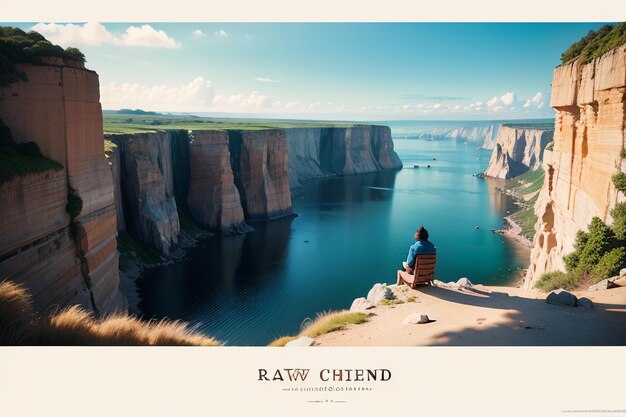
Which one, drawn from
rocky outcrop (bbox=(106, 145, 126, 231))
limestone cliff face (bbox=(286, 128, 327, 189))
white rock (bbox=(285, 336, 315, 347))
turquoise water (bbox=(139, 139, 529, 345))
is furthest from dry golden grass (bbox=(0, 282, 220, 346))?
limestone cliff face (bbox=(286, 128, 327, 189))

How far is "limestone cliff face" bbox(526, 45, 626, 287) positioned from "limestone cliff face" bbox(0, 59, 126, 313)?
12.8m

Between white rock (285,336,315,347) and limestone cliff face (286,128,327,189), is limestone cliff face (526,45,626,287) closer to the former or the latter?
white rock (285,336,315,347)

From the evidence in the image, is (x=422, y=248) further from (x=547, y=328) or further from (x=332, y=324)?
(x=547, y=328)

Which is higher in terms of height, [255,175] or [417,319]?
[417,319]

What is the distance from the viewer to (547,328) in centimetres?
648

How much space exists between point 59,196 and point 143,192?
1743 centimetres

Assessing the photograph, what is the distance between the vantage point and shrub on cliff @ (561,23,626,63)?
Result: 10.4 meters

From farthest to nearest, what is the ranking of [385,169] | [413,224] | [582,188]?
[385,169] < [413,224] < [582,188]

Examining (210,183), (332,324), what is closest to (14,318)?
(332,324)

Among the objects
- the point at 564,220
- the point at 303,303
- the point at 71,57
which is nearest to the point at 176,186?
the point at 303,303

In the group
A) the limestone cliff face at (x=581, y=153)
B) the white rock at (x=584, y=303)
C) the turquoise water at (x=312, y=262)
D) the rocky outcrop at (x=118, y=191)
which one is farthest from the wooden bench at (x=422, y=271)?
the rocky outcrop at (x=118, y=191)

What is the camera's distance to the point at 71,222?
14.0 metres

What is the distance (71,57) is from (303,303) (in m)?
14.0

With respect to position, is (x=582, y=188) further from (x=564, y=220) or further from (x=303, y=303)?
(x=303, y=303)
